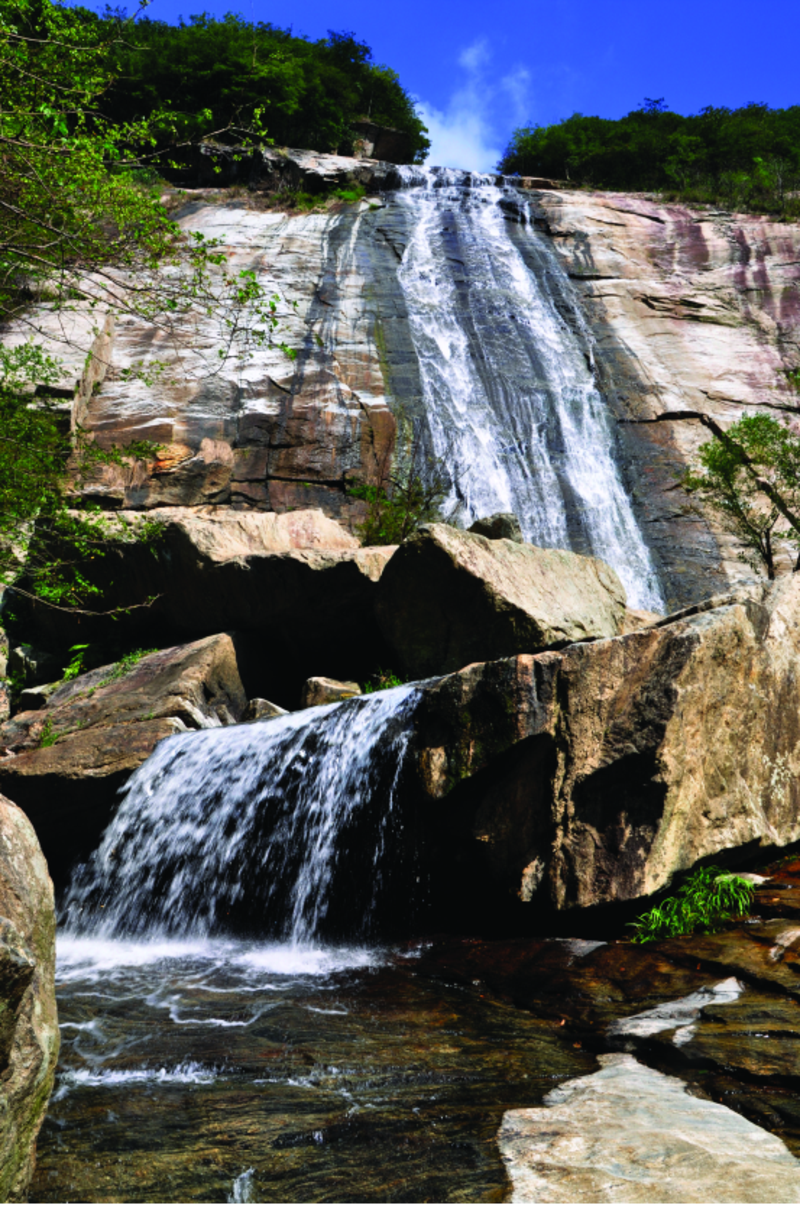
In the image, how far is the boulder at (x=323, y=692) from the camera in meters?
10.5

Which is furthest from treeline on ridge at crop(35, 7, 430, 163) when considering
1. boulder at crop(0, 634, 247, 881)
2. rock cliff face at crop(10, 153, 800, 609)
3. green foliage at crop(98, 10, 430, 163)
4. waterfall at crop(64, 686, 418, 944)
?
waterfall at crop(64, 686, 418, 944)

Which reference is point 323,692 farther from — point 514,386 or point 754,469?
point 514,386

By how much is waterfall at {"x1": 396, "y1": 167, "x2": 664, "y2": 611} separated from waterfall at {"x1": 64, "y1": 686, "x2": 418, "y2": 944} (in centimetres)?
1008

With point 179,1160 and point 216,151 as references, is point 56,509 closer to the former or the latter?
point 179,1160

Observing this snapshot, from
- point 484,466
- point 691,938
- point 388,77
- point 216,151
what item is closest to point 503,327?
point 484,466

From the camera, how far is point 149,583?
12.3 meters

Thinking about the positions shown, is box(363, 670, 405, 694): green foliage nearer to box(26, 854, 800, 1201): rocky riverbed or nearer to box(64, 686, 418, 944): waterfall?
box(64, 686, 418, 944): waterfall

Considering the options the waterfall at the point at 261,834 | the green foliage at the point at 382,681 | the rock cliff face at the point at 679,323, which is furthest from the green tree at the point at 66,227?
the rock cliff face at the point at 679,323

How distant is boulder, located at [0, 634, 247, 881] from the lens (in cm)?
933

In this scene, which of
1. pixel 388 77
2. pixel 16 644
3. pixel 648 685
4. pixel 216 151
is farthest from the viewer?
pixel 388 77

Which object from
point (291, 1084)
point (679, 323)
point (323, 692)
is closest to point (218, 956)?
point (291, 1084)

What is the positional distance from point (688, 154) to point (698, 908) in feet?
119

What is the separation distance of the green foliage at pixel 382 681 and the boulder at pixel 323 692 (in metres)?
0.32

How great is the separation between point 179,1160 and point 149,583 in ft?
33.3
